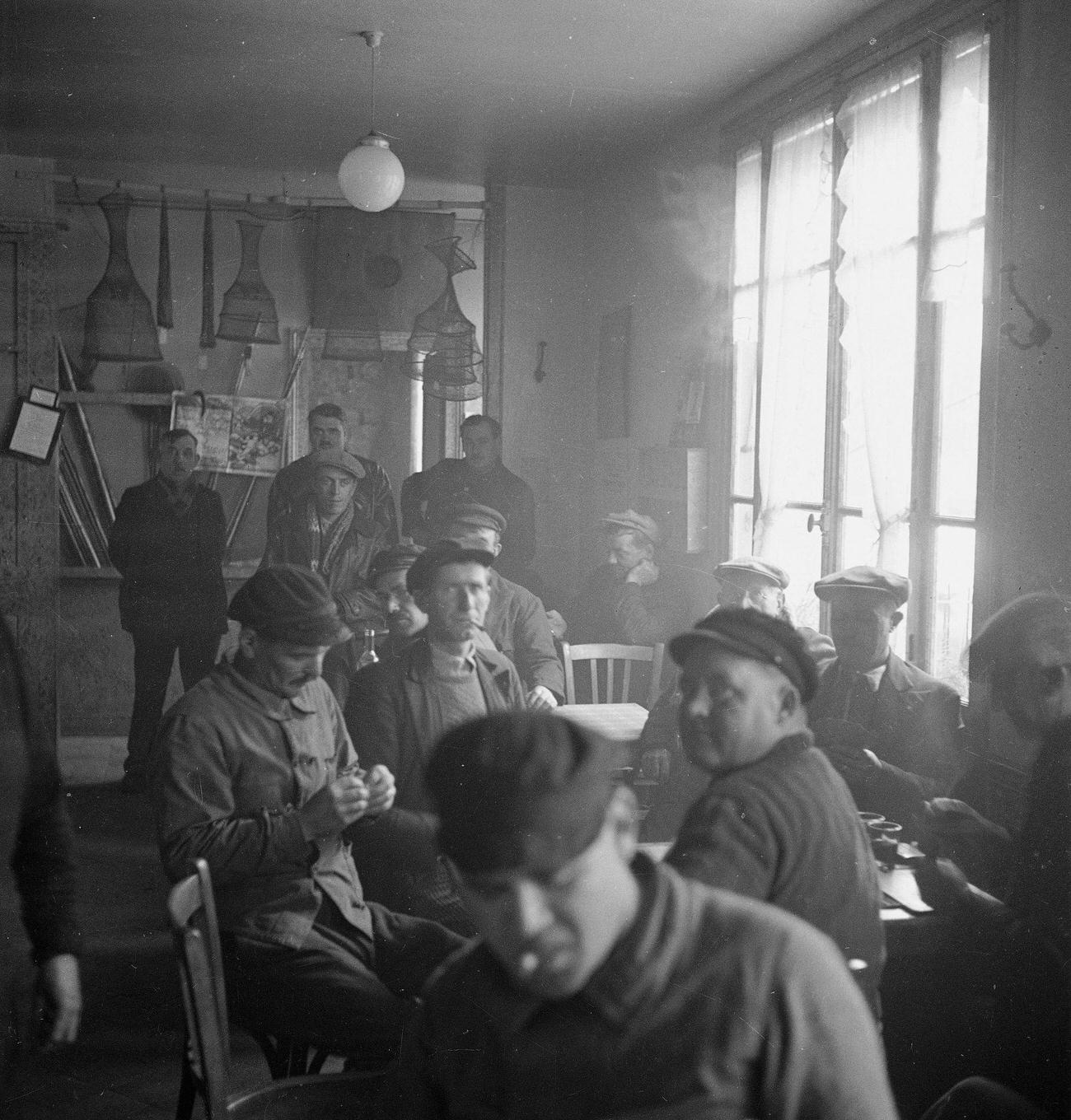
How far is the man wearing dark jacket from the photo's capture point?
211 cm

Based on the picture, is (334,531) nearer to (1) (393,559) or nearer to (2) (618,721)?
(1) (393,559)

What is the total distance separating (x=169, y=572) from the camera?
2.18m

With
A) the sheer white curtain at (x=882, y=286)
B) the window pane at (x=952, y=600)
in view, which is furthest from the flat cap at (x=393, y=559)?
the window pane at (x=952, y=600)

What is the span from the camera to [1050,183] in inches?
82.2

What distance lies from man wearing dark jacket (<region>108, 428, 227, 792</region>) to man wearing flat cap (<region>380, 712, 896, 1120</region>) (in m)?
1.06

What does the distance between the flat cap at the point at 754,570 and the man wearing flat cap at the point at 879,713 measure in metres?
0.07

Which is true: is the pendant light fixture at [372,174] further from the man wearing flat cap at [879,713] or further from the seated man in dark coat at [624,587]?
the man wearing flat cap at [879,713]

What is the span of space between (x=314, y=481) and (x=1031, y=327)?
57.3 inches

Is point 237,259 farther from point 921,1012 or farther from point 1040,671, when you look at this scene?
point 921,1012

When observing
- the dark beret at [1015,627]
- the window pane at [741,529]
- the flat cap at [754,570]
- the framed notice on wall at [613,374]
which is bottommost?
the dark beret at [1015,627]

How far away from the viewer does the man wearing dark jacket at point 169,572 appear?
6.93ft

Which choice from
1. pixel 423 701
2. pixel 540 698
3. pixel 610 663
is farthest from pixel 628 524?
pixel 423 701

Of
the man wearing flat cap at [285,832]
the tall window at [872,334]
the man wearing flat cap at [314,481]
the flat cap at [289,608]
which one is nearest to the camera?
the man wearing flat cap at [285,832]

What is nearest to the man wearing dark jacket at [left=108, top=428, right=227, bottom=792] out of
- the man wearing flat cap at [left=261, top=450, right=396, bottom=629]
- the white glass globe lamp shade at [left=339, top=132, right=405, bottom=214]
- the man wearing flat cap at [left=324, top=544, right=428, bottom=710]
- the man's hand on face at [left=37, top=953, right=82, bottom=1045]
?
the man wearing flat cap at [left=261, top=450, right=396, bottom=629]
